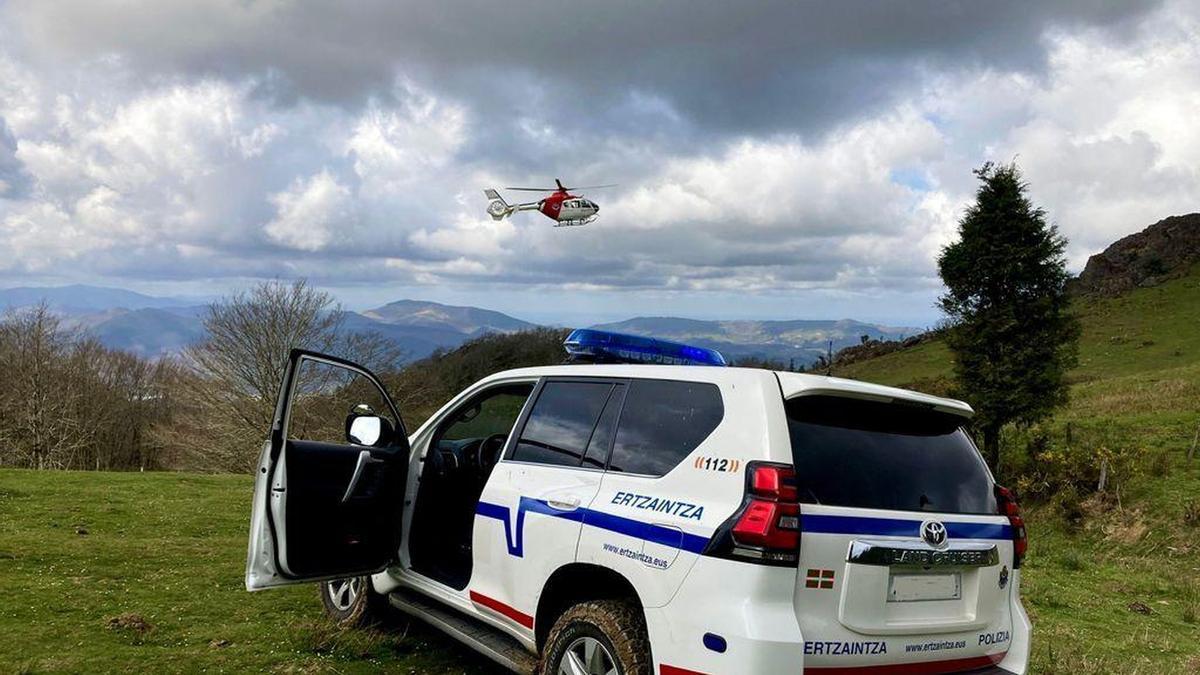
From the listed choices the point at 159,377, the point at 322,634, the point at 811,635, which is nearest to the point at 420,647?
the point at 322,634

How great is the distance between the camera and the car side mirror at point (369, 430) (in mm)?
5109

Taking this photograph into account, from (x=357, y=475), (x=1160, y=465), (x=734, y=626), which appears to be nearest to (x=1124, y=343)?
(x=1160, y=465)

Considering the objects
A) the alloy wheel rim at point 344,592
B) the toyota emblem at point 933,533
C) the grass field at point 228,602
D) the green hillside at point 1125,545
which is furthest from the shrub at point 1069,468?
the alloy wheel rim at point 344,592

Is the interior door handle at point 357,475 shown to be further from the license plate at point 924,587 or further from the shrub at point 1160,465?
the shrub at point 1160,465

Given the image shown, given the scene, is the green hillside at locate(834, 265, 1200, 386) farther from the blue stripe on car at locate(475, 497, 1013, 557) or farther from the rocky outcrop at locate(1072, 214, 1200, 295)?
the blue stripe on car at locate(475, 497, 1013, 557)

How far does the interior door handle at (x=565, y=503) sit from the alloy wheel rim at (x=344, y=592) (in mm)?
2318

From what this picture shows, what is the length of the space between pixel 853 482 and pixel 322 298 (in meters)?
37.6

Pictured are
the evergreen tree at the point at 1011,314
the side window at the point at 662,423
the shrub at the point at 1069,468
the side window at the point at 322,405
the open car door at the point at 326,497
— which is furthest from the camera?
the side window at the point at 322,405

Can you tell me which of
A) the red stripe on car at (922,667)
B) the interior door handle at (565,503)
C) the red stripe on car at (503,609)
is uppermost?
the interior door handle at (565,503)

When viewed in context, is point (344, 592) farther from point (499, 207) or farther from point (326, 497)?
point (499, 207)

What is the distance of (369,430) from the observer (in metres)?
5.14

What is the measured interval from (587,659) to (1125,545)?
12.5 m

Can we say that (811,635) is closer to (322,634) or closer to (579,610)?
(579,610)

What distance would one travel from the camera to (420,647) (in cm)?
534
